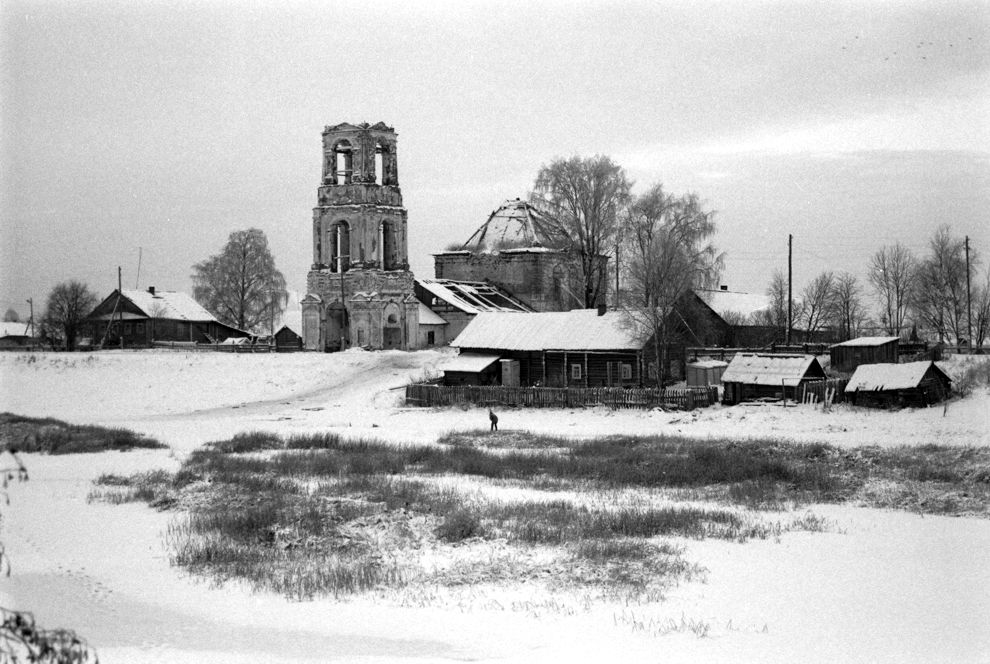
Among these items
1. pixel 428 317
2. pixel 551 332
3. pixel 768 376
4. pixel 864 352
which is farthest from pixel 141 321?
pixel 864 352

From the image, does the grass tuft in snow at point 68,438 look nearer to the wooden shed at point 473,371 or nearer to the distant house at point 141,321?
the wooden shed at point 473,371

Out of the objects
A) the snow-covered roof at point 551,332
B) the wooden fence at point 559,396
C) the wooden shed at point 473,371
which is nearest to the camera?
the wooden fence at point 559,396

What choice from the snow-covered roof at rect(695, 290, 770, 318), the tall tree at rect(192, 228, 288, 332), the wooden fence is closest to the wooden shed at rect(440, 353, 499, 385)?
the wooden fence

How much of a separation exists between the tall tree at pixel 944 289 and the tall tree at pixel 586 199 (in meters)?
15.8

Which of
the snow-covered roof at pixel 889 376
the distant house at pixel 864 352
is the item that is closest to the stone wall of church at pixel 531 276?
the distant house at pixel 864 352

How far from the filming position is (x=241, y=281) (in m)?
65.2

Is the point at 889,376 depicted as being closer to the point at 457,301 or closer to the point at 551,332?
the point at 551,332

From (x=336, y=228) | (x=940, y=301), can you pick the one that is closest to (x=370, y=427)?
(x=336, y=228)

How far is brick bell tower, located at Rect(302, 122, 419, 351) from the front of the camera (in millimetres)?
54219

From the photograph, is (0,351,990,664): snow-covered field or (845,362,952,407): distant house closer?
(0,351,990,664): snow-covered field

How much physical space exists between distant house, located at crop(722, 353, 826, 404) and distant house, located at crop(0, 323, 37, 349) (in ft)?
136

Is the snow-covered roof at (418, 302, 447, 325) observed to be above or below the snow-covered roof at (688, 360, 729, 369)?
above

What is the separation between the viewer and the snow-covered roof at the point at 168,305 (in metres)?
57.7

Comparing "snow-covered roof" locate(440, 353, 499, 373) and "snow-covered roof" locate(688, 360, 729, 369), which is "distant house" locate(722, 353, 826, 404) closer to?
"snow-covered roof" locate(688, 360, 729, 369)
